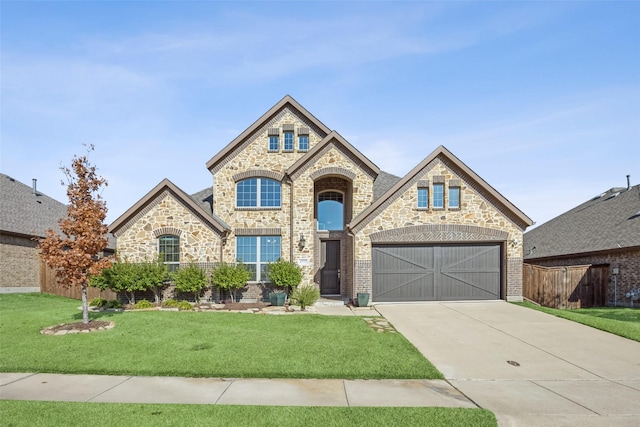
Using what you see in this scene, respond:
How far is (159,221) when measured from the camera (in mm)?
17609

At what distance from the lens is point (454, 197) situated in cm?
1723

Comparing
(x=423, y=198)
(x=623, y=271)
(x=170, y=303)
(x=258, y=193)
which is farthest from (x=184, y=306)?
(x=623, y=271)

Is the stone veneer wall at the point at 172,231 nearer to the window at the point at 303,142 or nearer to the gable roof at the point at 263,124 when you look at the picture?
the gable roof at the point at 263,124

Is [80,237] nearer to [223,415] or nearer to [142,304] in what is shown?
[142,304]

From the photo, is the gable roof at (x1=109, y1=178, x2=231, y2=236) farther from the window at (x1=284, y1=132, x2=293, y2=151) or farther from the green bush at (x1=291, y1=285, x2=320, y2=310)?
the window at (x1=284, y1=132, x2=293, y2=151)

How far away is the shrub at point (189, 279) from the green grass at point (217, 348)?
3282mm

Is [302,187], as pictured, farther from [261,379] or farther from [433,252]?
[261,379]

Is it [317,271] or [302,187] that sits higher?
[302,187]

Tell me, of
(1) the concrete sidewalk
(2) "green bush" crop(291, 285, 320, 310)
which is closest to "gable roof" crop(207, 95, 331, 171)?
(2) "green bush" crop(291, 285, 320, 310)

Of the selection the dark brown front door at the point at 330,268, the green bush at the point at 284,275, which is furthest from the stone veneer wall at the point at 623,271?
the green bush at the point at 284,275

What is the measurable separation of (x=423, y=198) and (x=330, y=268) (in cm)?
627

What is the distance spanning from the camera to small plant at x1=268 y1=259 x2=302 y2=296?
17.2m

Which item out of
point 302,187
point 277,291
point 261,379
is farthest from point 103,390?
point 302,187

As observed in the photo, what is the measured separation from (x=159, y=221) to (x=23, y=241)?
10.5 meters
